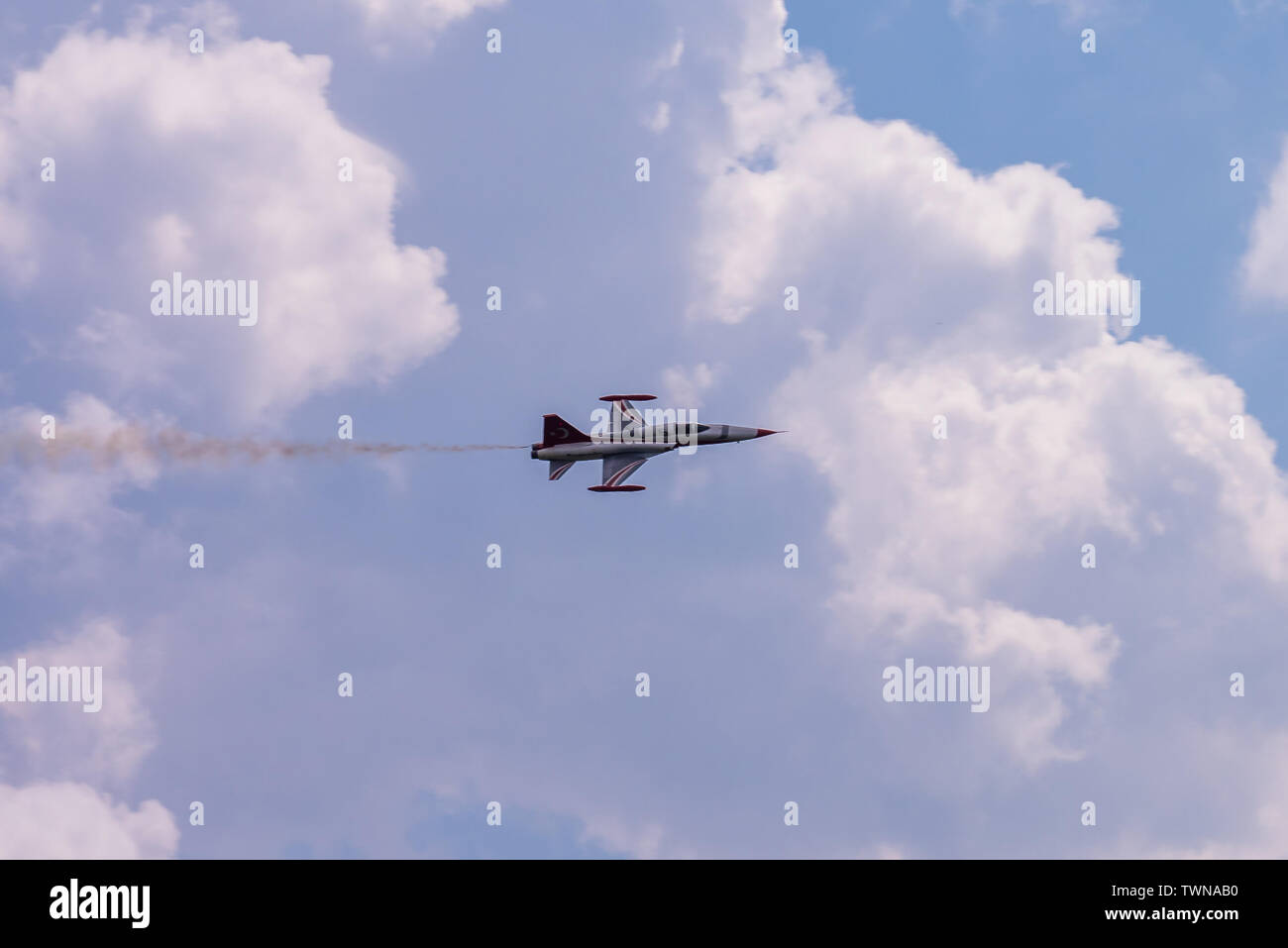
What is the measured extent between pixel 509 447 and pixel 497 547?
8.42m

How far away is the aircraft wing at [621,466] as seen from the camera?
124 metres

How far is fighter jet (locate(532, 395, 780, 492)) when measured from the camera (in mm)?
122062

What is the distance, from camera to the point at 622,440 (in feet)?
408

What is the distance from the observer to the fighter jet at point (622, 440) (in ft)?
400

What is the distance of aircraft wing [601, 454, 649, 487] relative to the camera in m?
124

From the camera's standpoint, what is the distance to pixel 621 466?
124688mm

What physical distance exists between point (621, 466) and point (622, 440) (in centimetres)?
221
